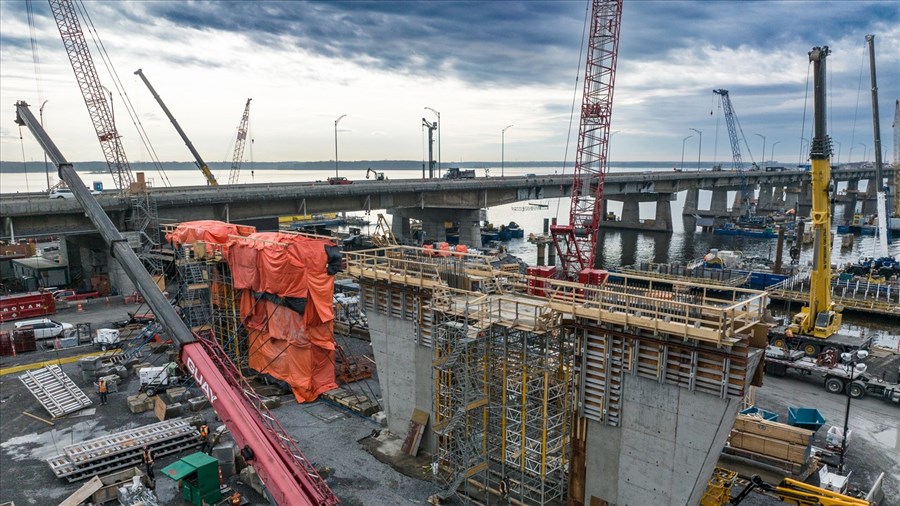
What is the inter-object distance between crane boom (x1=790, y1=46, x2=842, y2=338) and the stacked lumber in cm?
2028

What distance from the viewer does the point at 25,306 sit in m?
47.3

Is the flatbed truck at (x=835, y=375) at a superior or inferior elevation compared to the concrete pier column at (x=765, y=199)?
inferior

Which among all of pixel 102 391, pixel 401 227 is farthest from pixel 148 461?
pixel 401 227

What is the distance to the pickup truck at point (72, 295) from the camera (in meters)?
54.7

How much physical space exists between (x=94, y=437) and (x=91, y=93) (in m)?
48.7

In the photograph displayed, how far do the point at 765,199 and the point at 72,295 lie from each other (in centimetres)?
17793

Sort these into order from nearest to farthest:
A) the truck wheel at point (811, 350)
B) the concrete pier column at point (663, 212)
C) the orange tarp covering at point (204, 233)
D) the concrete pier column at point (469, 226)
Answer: the orange tarp covering at point (204, 233) < the truck wheel at point (811, 350) < the concrete pier column at point (469, 226) < the concrete pier column at point (663, 212)

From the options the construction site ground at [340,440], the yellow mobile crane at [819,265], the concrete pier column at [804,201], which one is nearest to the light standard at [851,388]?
the construction site ground at [340,440]

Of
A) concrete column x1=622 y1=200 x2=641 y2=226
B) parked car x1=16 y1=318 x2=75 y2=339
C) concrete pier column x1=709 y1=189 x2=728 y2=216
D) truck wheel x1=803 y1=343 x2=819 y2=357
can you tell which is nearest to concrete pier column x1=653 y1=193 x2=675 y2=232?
concrete column x1=622 y1=200 x2=641 y2=226

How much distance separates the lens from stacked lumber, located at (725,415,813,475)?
22953mm

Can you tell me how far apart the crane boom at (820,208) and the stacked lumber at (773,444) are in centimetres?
2028

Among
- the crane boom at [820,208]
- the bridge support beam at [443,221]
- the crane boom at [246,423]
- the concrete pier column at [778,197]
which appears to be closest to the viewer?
the crane boom at [246,423]

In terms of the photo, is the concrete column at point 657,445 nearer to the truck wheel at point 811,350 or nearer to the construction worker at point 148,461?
the construction worker at point 148,461

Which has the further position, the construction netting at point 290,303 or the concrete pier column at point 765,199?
the concrete pier column at point 765,199
